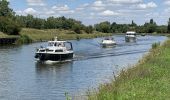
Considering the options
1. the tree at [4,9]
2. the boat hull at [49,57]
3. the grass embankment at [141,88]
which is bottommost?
the boat hull at [49,57]

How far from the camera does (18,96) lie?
33438mm

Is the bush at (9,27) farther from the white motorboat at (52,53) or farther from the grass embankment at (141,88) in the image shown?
the grass embankment at (141,88)

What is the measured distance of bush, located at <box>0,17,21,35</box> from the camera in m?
158

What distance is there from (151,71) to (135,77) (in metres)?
3.28

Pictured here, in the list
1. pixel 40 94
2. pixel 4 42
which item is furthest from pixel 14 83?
pixel 4 42

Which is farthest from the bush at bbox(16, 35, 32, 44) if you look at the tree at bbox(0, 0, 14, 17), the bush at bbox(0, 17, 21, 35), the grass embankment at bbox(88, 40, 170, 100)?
the grass embankment at bbox(88, 40, 170, 100)

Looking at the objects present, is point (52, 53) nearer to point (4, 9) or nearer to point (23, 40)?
point (23, 40)

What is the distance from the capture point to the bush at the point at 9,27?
15838 cm

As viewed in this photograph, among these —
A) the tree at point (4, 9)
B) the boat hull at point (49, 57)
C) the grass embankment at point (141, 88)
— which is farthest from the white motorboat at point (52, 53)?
the tree at point (4, 9)

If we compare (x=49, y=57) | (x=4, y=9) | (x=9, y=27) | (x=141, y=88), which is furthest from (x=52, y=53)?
(x=4, y=9)

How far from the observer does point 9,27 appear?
15850cm

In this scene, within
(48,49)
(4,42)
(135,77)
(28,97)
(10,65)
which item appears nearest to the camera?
(135,77)

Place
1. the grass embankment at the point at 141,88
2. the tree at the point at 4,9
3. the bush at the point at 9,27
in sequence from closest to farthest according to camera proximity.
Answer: the grass embankment at the point at 141,88 → the bush at the point at 9,27 → the tree at the point at 4,9

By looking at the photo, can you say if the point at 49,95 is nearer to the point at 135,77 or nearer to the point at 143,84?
the point at 135,77
